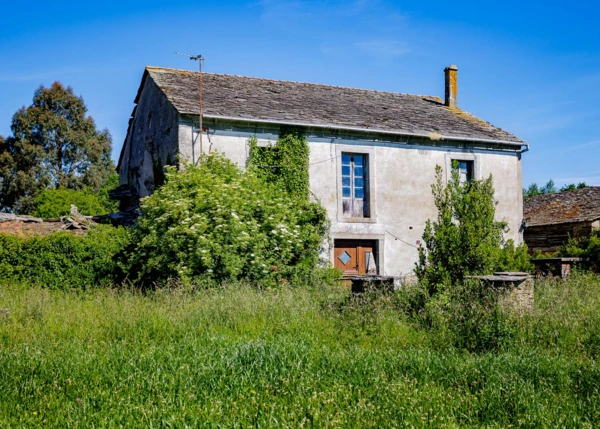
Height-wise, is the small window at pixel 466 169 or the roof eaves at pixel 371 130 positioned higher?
the roof eaves at pixel 371 130

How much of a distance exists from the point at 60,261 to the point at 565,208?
23.5 meters

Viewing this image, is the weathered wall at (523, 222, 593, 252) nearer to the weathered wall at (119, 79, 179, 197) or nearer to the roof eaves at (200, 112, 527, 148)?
the roof eaves at (200, 112, 527, 148)

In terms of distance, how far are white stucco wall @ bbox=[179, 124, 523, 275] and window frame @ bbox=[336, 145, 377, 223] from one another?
0.03 meters

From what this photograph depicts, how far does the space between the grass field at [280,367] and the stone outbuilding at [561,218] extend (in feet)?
58.7

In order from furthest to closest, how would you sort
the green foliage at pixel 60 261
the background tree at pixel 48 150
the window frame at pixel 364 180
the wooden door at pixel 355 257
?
1. the background tree at pixel 48 150
2. the window frame at pixel 364 180
3. the wooden door at pixel 355 257
4. the green foliage at pixel 60 261

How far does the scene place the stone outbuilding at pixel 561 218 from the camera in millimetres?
25631

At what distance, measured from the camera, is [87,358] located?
6461mm

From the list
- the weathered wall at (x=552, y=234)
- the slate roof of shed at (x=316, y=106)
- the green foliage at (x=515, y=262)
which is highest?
the slate roof of shed at (x=316, y=106)

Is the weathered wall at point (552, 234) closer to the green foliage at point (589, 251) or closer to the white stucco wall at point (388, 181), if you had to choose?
the green foliage at point (589, 251)

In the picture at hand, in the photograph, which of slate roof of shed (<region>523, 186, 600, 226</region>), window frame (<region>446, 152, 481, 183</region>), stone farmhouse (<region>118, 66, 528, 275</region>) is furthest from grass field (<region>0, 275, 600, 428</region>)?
slate roof of shed (<region>523, 186, 600, 226</region>)

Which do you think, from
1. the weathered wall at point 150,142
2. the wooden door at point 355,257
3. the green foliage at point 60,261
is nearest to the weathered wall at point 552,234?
the wooden door at point 355,257

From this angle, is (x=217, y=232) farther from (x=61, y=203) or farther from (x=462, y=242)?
(x=61, y=203)

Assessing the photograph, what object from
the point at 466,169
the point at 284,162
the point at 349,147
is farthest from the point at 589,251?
the point at 284,162

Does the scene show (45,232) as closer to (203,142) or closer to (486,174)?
(203,142)
